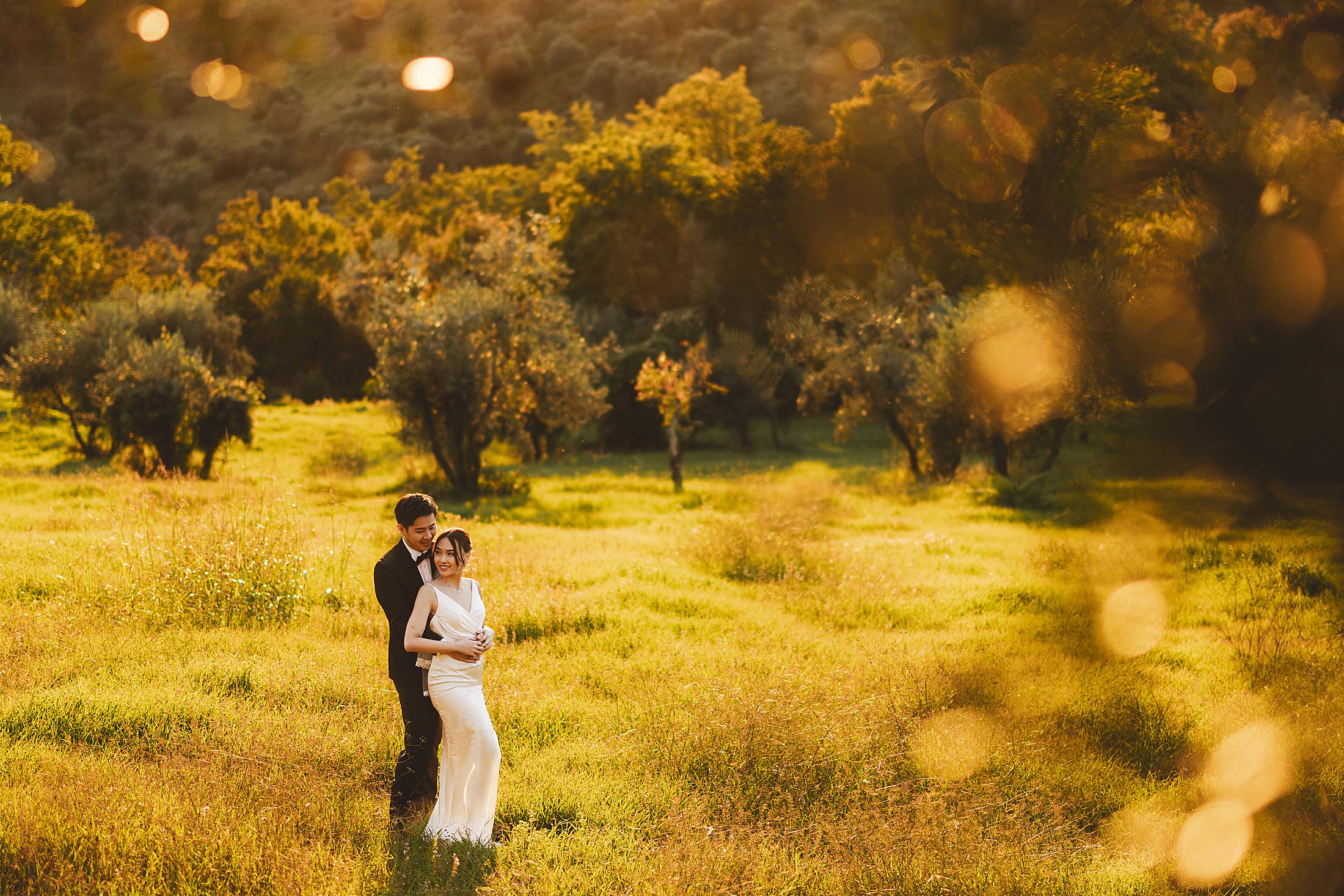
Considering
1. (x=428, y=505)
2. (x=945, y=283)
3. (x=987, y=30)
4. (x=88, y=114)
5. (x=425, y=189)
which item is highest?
(x=88, y=114)

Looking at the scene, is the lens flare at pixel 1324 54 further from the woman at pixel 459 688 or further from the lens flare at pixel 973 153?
the woman at pixel 459 688

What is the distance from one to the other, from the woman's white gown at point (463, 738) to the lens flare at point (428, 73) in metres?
132

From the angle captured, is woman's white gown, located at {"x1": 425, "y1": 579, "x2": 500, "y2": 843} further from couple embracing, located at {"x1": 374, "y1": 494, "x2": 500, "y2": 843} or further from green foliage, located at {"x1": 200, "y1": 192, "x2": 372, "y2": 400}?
green foliage, located at {"x1": 200, "y1": 192, "x2": 372, "y2": 400}

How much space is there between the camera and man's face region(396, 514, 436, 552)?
17.8 feet

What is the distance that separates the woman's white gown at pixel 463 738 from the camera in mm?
5293

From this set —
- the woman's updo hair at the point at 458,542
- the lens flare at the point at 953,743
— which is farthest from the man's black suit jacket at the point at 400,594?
the lens flare at the point at 953,743

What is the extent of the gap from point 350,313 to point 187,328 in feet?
58.7

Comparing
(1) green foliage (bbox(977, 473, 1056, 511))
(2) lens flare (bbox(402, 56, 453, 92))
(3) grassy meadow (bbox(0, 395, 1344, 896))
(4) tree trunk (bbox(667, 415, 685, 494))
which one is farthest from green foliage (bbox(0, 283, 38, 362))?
(2) lens flare (bbox(402, 56, 453, 92))

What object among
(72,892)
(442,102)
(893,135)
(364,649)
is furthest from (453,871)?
(442,102)

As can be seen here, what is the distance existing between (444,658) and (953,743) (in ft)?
14.7

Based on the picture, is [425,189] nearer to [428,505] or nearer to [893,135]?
[893,135]

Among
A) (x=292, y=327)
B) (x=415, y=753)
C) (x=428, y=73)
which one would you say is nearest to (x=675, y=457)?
(x=415, y=753)

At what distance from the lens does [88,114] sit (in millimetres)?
118688

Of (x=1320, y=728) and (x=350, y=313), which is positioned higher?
(x=350, y=313)
